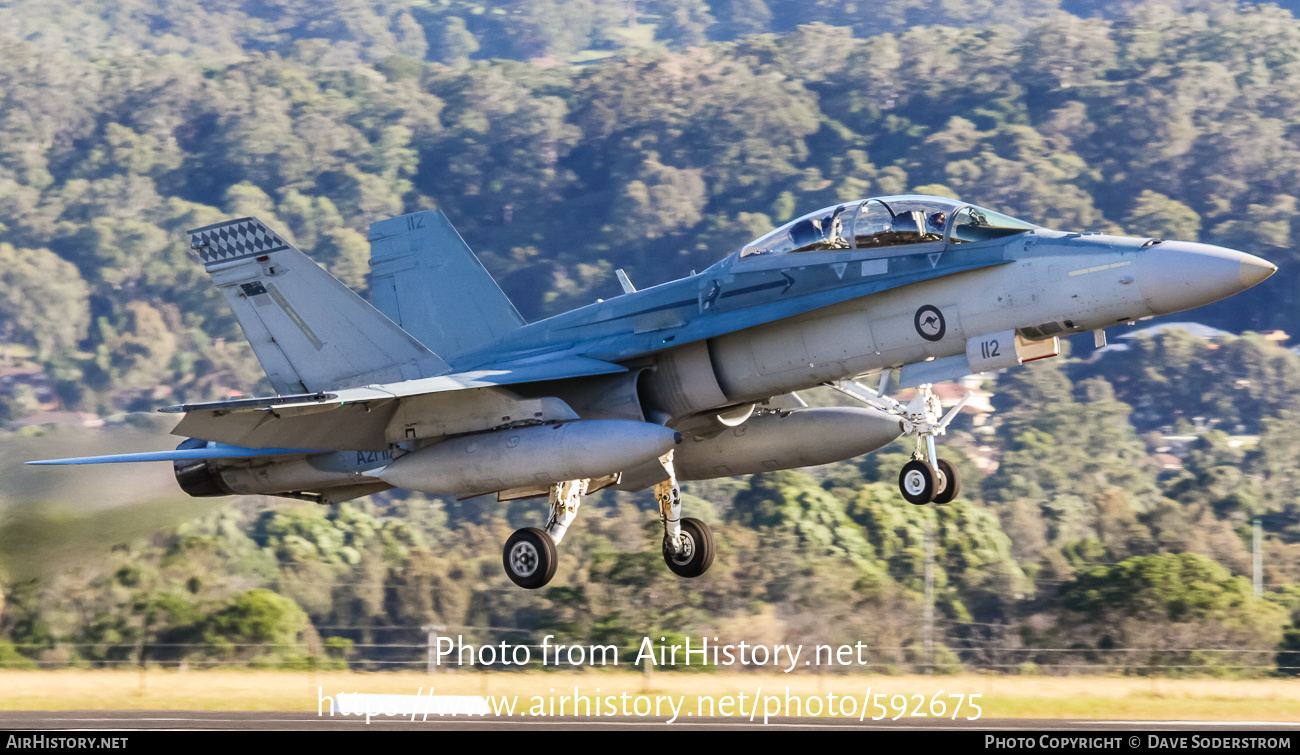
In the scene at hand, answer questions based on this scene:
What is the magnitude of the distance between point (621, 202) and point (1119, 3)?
89126 millimetres

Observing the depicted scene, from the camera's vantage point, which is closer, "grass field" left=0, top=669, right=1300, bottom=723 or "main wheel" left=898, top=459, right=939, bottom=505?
"main wheel" left=898, top=459, right=939, bottom=505

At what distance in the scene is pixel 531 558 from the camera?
51.1ft

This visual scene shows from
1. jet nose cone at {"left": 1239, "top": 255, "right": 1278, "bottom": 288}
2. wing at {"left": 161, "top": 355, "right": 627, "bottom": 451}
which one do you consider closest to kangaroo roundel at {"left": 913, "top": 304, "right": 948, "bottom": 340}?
jet nose cone at {"left": 1239, "top": 255, "right": 1278, "bottom": 288}

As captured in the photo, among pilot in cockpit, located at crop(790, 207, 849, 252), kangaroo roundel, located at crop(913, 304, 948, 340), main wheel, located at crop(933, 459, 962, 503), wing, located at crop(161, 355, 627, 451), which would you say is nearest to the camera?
kangaroo roundel, located at crop(913, 304, 948, 340)

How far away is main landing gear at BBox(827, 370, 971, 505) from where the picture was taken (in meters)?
14.9

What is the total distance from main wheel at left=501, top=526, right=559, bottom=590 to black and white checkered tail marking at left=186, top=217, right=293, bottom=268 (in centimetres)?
448

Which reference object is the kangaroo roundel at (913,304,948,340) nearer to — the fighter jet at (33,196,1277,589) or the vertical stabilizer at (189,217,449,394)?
the fighter jet at (33,196,1277,589)

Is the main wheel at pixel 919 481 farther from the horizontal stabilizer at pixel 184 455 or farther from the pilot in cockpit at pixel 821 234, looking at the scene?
the horizontal stabilizer at pixel 184 455

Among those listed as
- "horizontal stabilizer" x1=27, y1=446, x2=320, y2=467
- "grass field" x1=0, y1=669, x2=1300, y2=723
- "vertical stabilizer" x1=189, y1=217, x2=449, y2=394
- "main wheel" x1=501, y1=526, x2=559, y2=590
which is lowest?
"grass field" x1=0, y1=669, x2=1300, y2=723

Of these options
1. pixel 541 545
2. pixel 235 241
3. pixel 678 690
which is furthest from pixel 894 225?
pixel 678 690

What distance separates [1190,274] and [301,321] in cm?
955

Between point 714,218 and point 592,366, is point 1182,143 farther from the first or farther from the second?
point 592,366

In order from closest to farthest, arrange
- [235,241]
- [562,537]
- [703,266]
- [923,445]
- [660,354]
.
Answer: [923,445]
[660,354]
[562,537]
[235,241]
[703,266]

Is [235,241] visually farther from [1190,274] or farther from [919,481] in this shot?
[1190,274]
